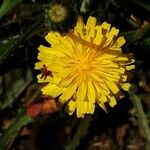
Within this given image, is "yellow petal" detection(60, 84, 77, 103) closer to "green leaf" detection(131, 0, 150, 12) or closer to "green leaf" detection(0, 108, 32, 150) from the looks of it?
"green leaf" detection(131, 0, 150, 12)

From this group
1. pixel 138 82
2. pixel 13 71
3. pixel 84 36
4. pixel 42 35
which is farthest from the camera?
pixel 13 71

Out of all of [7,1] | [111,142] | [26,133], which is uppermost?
[7,1]

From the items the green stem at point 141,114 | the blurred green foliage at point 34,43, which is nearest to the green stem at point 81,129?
the blurred green foliage at point 34,43

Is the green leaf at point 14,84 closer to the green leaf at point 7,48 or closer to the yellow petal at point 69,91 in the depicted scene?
the green leaf at point 7,48

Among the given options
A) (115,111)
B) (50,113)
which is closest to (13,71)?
(50,113)

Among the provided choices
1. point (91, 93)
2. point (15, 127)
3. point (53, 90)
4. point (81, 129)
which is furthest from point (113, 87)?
point (15, 127)

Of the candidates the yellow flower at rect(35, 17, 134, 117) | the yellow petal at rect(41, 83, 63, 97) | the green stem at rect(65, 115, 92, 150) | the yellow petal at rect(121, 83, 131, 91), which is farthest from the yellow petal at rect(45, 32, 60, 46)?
the green stem at rect(65, 115, 92, 150)

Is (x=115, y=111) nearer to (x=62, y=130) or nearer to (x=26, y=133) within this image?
(x=62, y=130)
